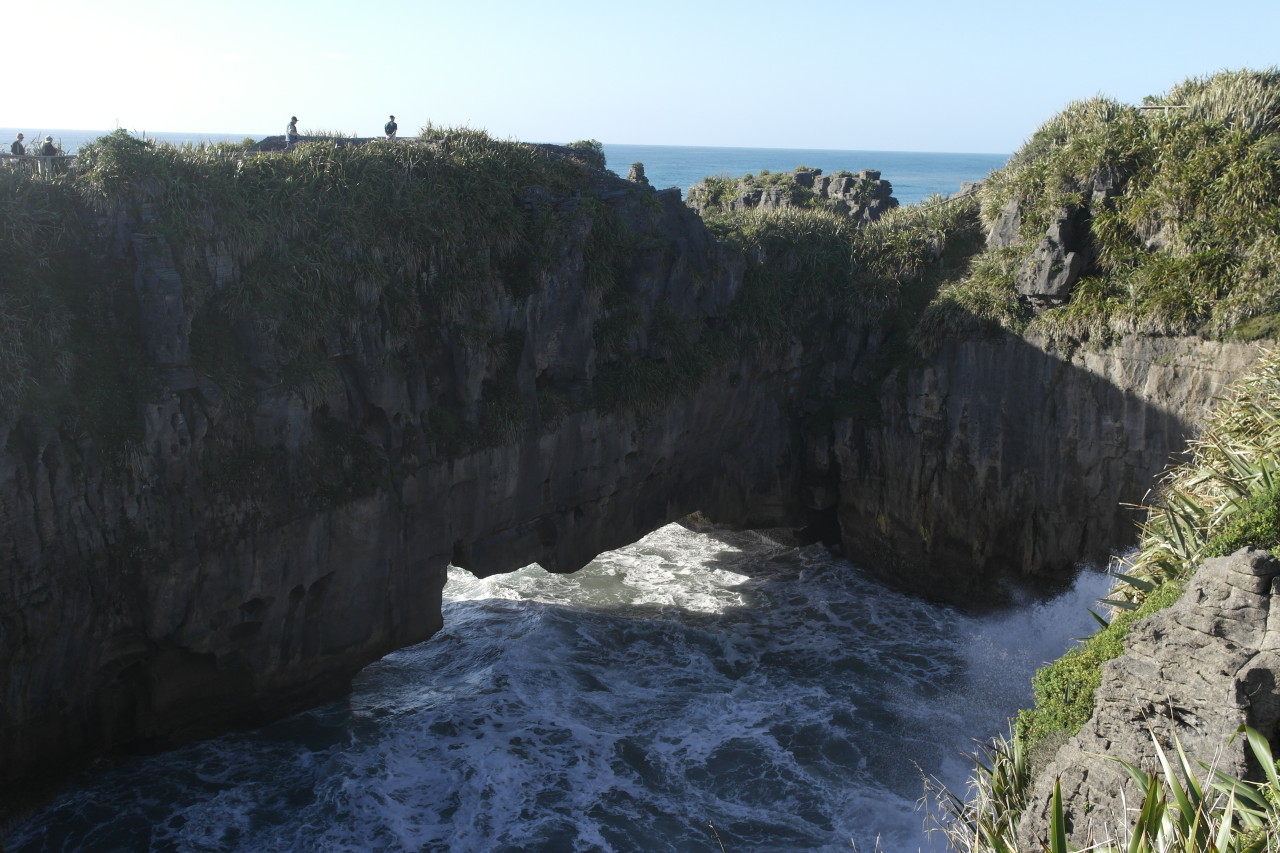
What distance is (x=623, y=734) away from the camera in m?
17.0

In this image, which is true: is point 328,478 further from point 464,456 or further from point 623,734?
point 623,734

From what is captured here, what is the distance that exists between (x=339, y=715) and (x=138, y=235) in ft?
26.9

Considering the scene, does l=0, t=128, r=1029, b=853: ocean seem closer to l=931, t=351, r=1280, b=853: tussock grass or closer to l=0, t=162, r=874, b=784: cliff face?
l=0, t=162, r=874, b=784: cliff face

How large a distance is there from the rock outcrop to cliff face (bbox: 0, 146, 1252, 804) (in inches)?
422

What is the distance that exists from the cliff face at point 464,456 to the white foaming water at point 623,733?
1.10 metres

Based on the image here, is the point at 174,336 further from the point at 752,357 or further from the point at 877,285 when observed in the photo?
the point at 877,285

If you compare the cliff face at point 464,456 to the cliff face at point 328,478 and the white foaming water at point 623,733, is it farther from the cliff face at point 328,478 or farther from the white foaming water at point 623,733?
the white foaming water at point 623,733

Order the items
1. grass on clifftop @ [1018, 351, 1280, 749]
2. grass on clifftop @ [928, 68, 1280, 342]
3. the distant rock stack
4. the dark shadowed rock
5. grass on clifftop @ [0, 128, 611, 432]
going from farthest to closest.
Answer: the distant rock stack → the dark shadowed rock → grass on clifftop @ [928, 68, 1280, 342] → grass on clifftop @ [0, 128, 611, 432] → grass on clifftop @ [1018, 351, 1280, 749]

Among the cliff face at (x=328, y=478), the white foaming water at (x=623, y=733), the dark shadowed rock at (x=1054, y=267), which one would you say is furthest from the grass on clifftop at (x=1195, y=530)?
the cliff face at (x=328, y=478)

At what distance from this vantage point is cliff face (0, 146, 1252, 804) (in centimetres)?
1421

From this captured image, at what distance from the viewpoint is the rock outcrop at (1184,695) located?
332 inches

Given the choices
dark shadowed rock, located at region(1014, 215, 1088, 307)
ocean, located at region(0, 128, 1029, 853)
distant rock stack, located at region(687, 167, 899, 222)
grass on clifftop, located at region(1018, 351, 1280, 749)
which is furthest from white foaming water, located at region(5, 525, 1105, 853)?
distant rock stack, located at region(687, 167, 899, 222)

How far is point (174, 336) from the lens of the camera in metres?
14.5

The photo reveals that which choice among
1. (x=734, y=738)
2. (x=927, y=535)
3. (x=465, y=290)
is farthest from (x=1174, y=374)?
(x=465, y=290)
